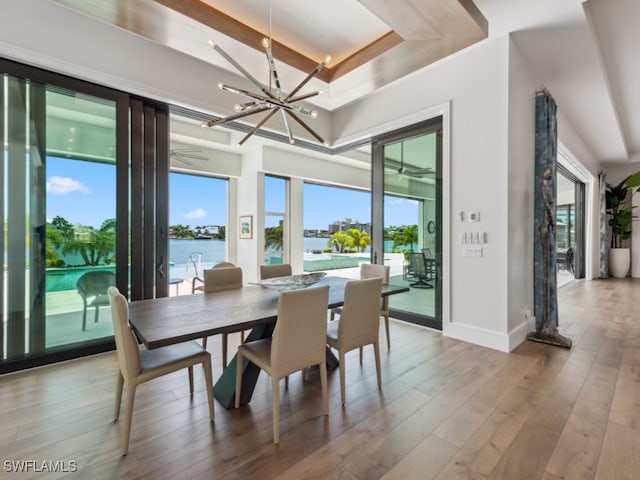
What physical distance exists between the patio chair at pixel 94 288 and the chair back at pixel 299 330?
7.93ft

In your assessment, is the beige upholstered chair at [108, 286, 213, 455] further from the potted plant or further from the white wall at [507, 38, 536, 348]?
the potted plant

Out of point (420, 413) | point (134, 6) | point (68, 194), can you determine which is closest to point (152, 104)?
point (134, 6)

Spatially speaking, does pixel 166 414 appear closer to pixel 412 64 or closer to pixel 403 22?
pixel 403 22

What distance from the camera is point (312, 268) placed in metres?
8.20

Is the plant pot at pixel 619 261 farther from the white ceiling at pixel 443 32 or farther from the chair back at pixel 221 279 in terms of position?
the chair back at pixel 221 279

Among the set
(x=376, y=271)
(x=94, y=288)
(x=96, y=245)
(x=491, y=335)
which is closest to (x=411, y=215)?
(x=376, y=271)

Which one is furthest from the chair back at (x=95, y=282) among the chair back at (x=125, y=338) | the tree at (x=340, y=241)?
the tree at (x=340, y=241)

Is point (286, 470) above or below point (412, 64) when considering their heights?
below

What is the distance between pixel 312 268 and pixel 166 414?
6221mm

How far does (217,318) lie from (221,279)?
123cm

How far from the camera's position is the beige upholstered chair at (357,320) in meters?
2.23

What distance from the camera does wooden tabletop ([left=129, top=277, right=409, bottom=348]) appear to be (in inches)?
63.6

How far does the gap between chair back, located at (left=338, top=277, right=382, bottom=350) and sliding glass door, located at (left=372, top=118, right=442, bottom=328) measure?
1.77 m

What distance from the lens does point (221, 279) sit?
3.05 metres
